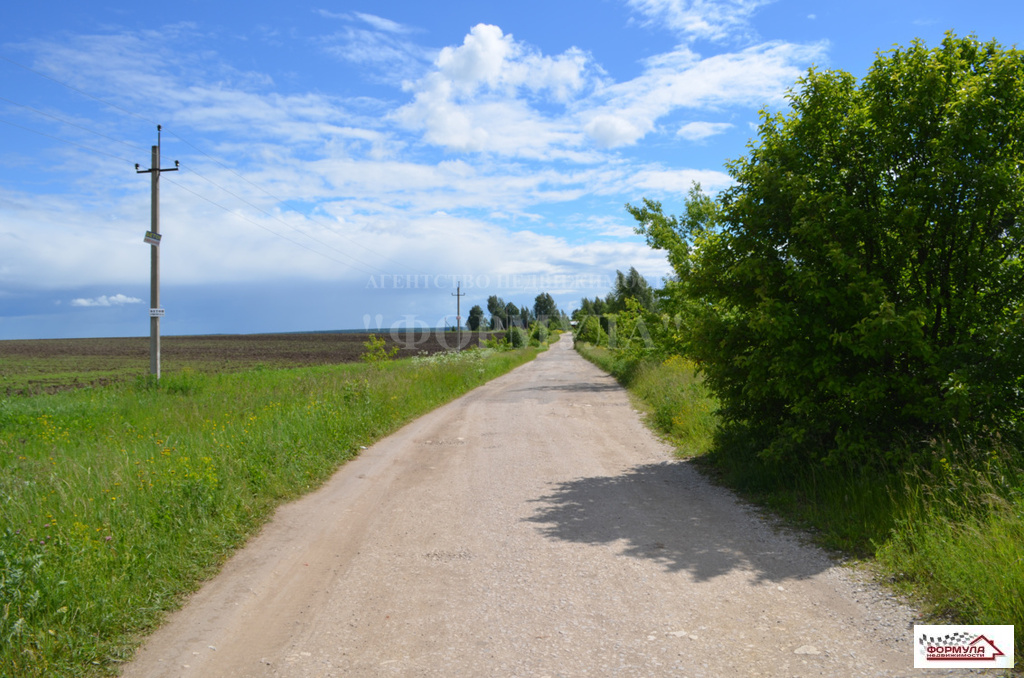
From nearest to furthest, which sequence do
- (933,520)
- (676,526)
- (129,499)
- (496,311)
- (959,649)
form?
(959,649) → (933,520) → (129,499) → (676,526) → (496,311)

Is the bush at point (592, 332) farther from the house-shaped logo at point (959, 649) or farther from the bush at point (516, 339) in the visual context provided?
the house-shaped logo at point (959, 649)

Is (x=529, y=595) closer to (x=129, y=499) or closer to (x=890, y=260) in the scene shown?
(x=129, y=499)

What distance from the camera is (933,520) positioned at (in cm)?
492

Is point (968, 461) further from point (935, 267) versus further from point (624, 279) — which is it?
point (624, 279)

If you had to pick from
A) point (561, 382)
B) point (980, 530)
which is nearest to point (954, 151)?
point (980, 530)

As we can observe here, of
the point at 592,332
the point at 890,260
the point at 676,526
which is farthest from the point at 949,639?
the point at 592,332

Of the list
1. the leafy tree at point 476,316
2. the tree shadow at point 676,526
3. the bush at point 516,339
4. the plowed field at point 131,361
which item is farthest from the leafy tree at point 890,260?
the leafy tree at point 476,316

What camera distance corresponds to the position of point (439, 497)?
7.27 m

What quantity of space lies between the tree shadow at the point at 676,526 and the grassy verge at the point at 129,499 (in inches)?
129

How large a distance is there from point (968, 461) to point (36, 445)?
43.2 ft

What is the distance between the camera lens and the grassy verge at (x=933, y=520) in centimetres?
387

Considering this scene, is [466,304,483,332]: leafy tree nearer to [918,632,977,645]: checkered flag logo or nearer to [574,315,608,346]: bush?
[574,315,608,346]: bush

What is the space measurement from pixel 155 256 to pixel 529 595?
16.8 metres

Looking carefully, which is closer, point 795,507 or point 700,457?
point 795,507
